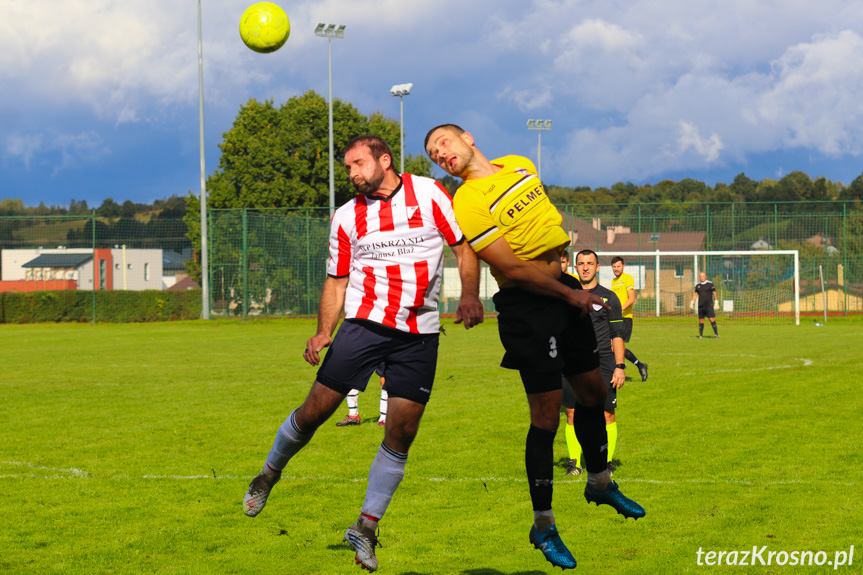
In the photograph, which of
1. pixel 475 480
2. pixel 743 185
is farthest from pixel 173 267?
pixel 743 185

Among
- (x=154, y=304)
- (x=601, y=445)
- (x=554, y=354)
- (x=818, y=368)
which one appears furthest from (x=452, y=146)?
(x=154, y=304)

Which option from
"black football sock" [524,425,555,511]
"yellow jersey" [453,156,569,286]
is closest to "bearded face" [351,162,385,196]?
"yellow jersey" [453,156,569,286]

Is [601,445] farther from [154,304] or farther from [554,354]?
[154,304]

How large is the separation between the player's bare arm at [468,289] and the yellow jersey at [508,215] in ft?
0.39

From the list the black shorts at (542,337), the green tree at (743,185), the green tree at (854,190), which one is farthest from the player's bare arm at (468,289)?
the green tree at (743,185)

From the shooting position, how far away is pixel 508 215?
4.76 m

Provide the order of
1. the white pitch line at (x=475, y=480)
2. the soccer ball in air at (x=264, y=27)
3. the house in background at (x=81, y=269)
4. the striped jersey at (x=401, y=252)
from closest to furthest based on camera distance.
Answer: the striped jersey at (x=401, y=252) → the white pitch line at (x=475, y=480) → the soccer ball in air at (x=264, y=27) → the house in background at (x=81, y=269)

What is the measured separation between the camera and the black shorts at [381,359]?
5035 mm

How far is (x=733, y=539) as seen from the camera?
5824mm

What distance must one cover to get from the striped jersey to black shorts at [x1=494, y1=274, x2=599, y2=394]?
0.47 metres

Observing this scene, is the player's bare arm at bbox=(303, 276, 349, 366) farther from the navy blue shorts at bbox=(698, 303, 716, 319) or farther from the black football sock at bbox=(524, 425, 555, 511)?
the navy blue shorts at bbox=(698, 303, 716, 319)

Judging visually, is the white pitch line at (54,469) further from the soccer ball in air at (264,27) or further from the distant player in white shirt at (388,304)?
the soccer ball in air at (264,27)

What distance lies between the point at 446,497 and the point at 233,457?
2754 millimetres

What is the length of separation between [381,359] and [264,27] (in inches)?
280
